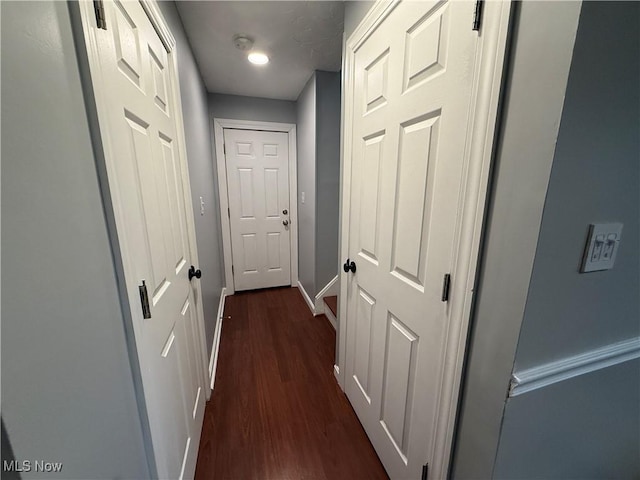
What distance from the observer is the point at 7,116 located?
0.38 meters

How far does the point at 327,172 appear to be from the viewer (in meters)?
2.41

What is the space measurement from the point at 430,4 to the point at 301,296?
2.85 meters

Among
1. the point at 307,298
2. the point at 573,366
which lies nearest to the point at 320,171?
the point at 307,298

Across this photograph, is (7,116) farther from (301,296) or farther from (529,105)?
(301,296)

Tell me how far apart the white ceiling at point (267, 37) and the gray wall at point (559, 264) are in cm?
132

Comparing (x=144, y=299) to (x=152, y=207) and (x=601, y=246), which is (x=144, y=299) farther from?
(x=601, y=246)

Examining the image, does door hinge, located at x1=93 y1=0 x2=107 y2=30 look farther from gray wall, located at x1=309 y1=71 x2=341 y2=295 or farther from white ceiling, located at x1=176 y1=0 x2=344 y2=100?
gray wall, located at x1=309 y1=71 x2=341 y2=295

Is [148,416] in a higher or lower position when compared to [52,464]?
lower

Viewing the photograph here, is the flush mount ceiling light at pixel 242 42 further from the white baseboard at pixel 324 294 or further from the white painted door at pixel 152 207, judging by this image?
the white baseboard at pixel 324 294

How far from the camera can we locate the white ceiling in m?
1.41

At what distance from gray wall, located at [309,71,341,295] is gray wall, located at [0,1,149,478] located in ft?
6.37

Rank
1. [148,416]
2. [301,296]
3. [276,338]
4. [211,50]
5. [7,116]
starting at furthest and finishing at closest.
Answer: [301,296], [276,338], [211,50], [148,416], [7,116]

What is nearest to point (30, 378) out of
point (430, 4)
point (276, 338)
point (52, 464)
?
point (52, 464)

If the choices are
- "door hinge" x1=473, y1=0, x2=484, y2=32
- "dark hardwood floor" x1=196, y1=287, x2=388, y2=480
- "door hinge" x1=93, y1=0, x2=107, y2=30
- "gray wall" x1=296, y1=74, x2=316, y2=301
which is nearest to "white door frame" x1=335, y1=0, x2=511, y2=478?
"door hinge" x1=473, y1=0, x2=484, y2=32
